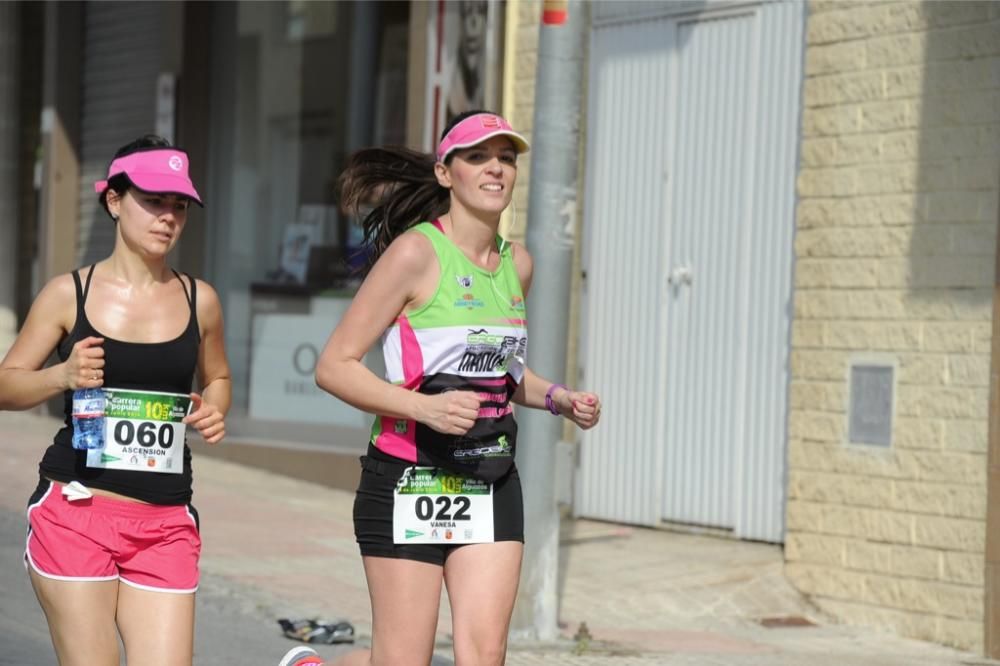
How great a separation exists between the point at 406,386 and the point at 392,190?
2.47 feet

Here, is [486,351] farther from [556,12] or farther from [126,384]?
[556,12]

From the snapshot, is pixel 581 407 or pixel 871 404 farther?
pixel 871 404

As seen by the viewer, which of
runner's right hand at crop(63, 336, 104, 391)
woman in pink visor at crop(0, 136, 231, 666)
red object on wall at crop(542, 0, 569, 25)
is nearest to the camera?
runner's right hand at crop(63, 336, 104, 391)

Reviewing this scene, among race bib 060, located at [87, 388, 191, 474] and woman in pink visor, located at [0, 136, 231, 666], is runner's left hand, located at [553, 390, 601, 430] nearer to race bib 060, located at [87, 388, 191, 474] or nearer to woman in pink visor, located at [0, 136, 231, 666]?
woman in pink visor, located at [0, 136, 231, 666]

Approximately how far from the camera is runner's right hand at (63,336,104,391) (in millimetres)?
4199

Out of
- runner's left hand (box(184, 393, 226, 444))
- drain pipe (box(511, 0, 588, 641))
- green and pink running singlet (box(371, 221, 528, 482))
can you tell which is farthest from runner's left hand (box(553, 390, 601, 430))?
drain pipe (box(511, 0, 588, 641))

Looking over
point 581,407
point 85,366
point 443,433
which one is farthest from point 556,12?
point 85,366

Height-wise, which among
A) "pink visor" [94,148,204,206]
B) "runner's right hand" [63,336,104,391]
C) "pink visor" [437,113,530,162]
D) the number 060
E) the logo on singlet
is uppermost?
"pink visor" [437,113,530,162]

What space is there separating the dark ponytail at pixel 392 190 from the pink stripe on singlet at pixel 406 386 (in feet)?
1.56

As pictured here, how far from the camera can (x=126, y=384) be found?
4465 millimetres

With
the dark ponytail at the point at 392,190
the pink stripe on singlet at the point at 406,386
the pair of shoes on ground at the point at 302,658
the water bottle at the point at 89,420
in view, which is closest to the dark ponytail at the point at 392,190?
the dark ponytail at the point at 392,190

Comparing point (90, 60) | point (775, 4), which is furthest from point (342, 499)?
point (90, 60)

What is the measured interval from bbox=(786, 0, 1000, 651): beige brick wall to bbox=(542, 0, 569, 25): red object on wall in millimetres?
2346

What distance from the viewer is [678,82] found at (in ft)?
33.0
